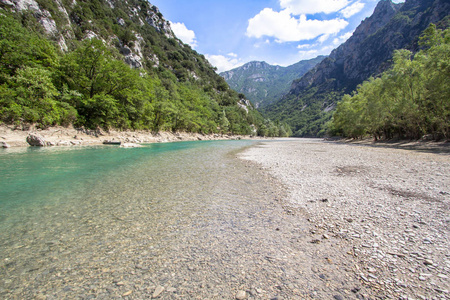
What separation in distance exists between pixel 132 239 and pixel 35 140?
27.5 m

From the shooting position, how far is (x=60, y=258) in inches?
145

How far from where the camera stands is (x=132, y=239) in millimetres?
4391

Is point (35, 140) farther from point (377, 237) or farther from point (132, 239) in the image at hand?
Answer: point (377, 237)

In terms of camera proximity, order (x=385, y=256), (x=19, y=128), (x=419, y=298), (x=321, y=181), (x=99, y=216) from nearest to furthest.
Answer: (x=419, y=298)
(x=385, y=256)
(x=99, y=216)
(x=321, y=181)
(x=19, y=128)

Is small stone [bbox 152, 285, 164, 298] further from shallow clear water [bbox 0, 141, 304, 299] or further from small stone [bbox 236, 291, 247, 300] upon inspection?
small stone [bbox 236, 291, 247, 300]

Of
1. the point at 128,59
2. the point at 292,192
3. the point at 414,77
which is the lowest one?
the point at 292,192

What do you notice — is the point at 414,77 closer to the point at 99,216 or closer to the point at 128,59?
the point at 99,216

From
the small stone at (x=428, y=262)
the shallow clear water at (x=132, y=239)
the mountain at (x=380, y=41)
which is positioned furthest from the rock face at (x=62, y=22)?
the mountain at (x=380, y=41)

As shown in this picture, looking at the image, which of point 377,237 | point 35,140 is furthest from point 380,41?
point 35,140

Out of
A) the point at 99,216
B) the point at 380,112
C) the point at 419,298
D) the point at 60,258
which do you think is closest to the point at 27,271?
the point at 60,258

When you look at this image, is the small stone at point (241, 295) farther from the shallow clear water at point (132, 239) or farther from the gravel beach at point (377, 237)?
the gravel beach at point (377, 237)

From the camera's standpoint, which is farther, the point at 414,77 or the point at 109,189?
the point at 414,77

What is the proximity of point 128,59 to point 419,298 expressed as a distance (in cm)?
8814

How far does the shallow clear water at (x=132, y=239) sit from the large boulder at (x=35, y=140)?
727 inches
